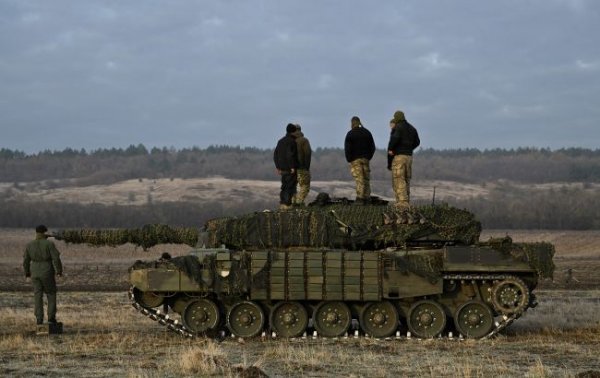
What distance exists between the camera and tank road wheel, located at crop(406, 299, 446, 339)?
2094 centimetres

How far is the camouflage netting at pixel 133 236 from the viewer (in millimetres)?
22531

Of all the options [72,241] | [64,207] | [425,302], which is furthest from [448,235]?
[64,207]

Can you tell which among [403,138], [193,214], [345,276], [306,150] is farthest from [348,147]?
[193,214]

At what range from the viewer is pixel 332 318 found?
2117cm

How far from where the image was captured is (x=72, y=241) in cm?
2272

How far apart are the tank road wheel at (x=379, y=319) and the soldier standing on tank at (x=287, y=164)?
10.1 feet

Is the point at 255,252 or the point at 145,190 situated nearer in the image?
the point at 255,252

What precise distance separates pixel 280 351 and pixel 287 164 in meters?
5.91

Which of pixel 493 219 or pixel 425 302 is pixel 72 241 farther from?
pixel 493 219

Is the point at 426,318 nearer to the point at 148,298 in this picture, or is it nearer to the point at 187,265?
the point at 187,265

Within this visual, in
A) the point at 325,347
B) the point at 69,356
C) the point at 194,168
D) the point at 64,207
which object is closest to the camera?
the point at 69,356

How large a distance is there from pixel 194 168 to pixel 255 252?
166698mm

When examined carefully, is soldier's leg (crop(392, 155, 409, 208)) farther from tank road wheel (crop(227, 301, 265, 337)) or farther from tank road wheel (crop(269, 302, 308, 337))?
tank road wheel (crop(227, 301, 265, 337))

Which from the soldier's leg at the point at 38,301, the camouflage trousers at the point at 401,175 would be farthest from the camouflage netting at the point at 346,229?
the soldier's leg at the point at 38,301
